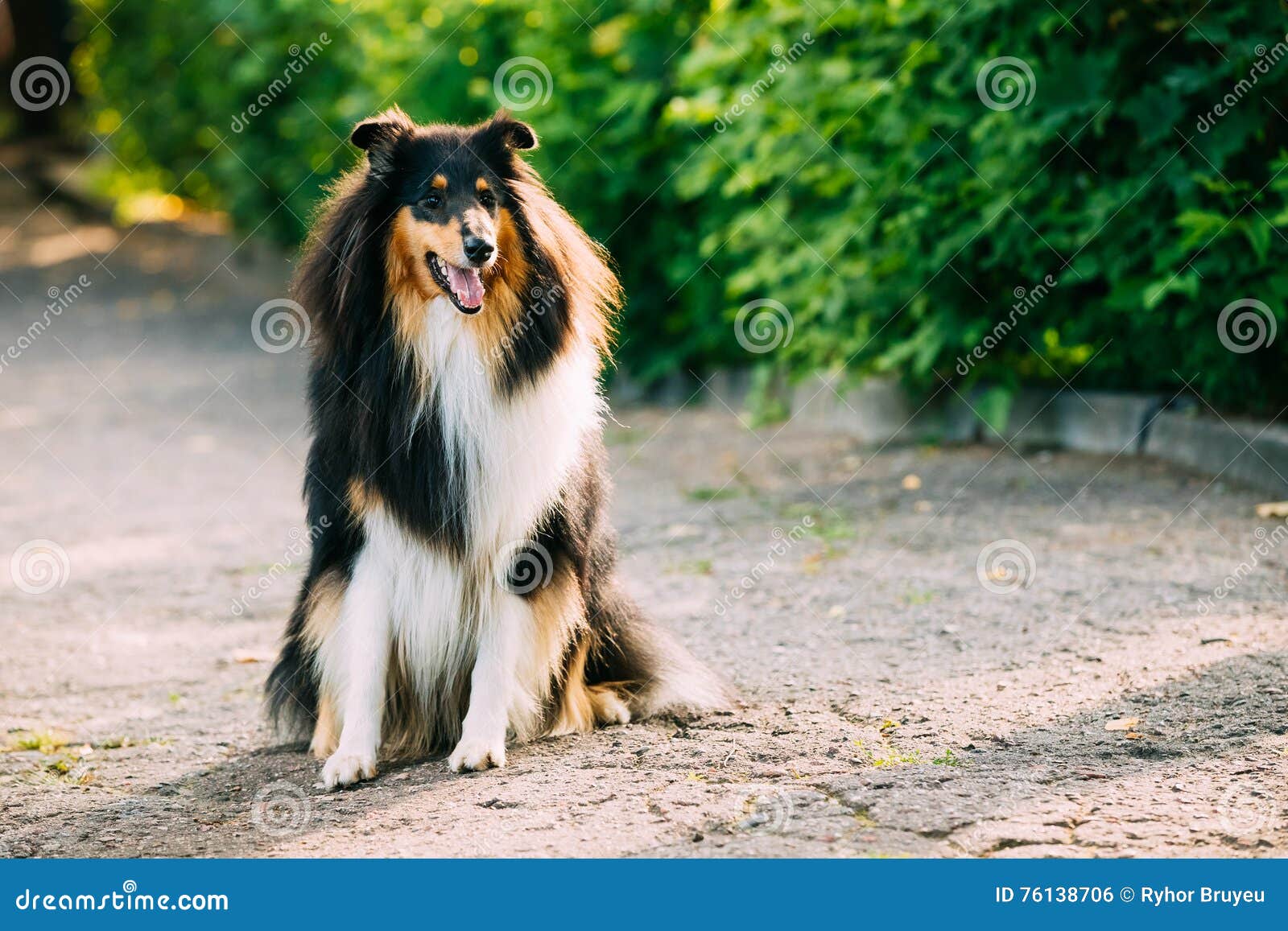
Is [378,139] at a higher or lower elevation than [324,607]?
higher

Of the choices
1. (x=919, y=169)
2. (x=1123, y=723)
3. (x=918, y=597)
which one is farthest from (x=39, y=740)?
(x=919, y=169)

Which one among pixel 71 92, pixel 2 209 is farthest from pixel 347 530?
pixel 71 92

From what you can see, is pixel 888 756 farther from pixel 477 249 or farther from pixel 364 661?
pixel 477 249

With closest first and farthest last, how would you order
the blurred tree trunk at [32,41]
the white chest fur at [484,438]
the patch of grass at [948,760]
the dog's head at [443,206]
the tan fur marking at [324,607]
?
1. the patch of grass at [948,760]
2. the dog's head at [443,206]
3. the white chest fur at [484,438]
4. the tan fur marking at [324,607]
5. the blurred tree trunk at [32,41]

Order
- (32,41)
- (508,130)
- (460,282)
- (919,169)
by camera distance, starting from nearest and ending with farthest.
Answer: (460,282)
(508,130)
(919,169)
(32,41)

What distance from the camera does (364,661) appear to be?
160 inches

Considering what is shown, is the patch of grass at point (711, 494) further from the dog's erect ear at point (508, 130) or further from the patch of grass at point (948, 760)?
the patch of grass at point (948, 760)

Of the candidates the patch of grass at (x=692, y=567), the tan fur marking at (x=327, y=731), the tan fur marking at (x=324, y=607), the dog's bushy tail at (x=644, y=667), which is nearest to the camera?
the tan fur marking at (x=324, y=607)

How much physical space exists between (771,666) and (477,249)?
202 centimetres

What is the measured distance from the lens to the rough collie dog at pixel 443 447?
4.00m

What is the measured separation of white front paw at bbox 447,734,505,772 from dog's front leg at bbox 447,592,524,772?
11 mm

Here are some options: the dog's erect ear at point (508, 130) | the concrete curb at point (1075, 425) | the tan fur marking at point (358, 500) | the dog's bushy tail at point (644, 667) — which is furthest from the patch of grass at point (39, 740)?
the concrete curb at point (1075, 425)

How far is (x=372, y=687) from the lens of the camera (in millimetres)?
4078

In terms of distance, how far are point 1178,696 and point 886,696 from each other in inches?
35.8
